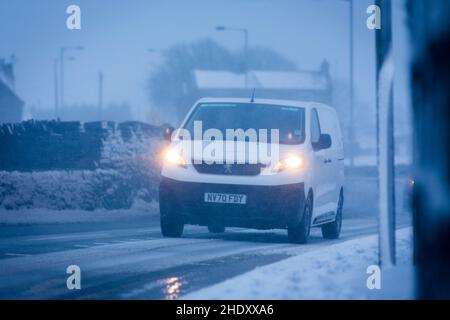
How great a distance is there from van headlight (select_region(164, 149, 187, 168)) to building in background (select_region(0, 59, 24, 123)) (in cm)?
553

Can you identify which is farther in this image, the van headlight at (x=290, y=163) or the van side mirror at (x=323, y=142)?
the van side mirror at (x=323, y=142)

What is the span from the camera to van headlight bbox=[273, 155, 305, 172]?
1145 cm

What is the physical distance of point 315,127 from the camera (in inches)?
506

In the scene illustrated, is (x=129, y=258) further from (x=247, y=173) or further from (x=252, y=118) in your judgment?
(x=252, y=118)

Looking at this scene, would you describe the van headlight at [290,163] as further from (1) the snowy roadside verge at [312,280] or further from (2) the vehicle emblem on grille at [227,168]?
(1) the snowy roadside verge at [312,280]

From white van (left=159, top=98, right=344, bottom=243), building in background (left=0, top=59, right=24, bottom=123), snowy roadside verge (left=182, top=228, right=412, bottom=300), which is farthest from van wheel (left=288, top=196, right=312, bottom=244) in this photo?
building in background (left=0, top=59, right=24, bottom=123)

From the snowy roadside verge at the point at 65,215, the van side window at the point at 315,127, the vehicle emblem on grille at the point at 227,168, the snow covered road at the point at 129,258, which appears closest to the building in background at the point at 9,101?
the snowy roadside verge at the point at 65,215

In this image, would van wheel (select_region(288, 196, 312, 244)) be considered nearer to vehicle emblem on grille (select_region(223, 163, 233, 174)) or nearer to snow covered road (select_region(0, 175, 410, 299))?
snow covered road (select_region(0, 175, 410, 299))

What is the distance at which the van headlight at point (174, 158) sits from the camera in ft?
38.2

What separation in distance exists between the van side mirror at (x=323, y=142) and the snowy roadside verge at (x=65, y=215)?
7381 millimetres

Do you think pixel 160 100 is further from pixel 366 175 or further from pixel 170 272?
pixel 170 272

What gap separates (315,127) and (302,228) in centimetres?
172
